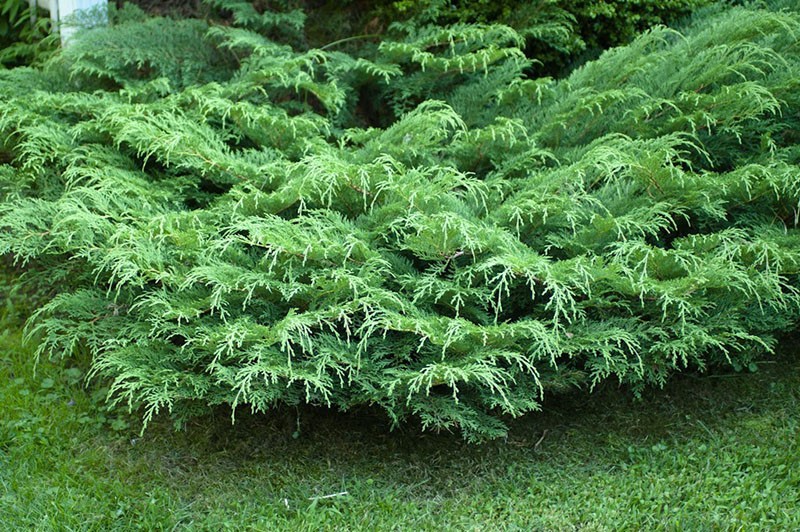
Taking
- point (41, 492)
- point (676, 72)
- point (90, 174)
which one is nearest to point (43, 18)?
point (90, 174)

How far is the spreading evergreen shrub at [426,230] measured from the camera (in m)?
2.98

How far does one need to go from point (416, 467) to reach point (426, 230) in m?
0.99

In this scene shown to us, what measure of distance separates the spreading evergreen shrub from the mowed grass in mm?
172

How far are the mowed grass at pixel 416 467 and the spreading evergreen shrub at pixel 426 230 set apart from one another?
172 mm

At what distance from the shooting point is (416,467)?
3.24m

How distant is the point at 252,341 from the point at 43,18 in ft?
12.2

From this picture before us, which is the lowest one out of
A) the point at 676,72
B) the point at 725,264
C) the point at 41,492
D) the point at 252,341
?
the point at 41,492

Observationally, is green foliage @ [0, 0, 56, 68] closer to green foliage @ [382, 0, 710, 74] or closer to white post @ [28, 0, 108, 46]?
white post @ [28, 0, 108, 46]

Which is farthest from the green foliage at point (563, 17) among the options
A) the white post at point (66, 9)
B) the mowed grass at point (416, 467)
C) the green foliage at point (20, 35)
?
the green foliage at point (20, 35)

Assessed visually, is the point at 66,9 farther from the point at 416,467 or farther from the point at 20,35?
the point at 416,467

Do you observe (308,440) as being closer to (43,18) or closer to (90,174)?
(90,174)

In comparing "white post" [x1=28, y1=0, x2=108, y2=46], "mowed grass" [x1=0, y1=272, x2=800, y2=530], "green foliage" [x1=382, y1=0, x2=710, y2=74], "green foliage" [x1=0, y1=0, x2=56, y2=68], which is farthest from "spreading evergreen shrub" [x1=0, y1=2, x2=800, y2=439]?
"green foliage" [x1=0, y1=0, x2=56, y2=68]

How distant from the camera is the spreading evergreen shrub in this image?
2.98 m

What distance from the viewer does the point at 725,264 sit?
3.12 meters
